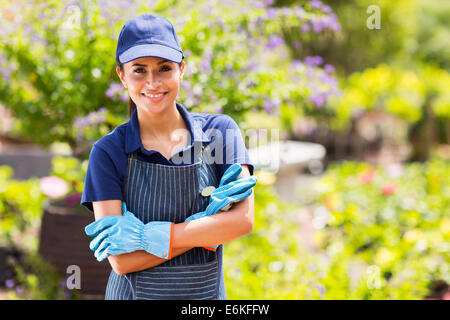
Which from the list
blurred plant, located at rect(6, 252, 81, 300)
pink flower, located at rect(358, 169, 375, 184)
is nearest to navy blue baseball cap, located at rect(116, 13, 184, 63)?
blurred plant, located at rect(6, 252, 81, 300)

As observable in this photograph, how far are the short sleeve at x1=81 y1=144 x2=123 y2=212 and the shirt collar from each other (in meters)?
0.07

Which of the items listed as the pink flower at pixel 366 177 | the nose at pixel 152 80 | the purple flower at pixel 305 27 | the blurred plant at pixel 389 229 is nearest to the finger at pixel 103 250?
the nose at pixel 152 80

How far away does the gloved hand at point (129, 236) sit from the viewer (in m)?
1.37

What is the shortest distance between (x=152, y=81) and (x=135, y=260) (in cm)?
52

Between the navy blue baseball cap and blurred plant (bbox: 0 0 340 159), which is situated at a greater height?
blurred plant (bbox: 0 0 340 159)

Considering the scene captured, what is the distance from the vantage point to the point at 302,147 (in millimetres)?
7301

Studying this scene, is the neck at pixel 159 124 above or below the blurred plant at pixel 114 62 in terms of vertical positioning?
below

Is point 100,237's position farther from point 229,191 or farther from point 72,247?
point 72,247

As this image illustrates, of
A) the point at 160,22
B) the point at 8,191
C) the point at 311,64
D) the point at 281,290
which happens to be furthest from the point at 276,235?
the point at 160,22

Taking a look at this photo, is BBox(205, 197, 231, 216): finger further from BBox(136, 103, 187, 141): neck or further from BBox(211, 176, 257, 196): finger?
BBox(136, 103, 187, 141): neck

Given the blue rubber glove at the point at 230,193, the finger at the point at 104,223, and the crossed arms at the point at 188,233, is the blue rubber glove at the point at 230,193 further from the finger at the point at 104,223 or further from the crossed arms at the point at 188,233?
the finger at the point at 104,223

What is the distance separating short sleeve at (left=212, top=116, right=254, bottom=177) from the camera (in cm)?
151
